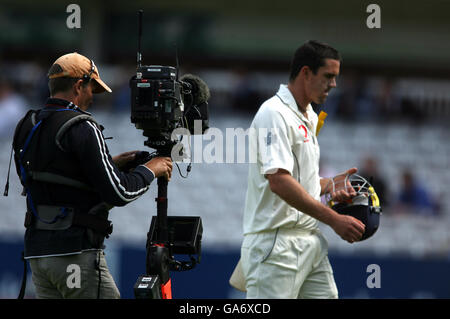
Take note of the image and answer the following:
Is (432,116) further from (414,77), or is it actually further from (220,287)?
(220,287)

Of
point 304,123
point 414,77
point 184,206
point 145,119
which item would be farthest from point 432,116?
point 145,119

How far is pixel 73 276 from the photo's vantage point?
163 inches

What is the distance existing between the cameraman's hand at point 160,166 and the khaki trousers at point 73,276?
0.53 m

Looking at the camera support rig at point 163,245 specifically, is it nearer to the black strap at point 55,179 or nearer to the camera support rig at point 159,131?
the camera support rig at point 159,131

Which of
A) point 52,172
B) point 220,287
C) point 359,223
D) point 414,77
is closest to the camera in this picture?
point 52,172

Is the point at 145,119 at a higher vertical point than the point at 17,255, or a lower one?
higher

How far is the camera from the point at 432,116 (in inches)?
505

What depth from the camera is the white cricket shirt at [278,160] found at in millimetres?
4582

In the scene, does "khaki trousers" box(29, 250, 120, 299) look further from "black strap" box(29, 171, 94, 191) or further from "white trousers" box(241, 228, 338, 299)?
"white trousers" box(241, 228, 338, 299)

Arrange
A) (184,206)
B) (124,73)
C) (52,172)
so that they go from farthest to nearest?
(124,73), (184,206), (52,172)

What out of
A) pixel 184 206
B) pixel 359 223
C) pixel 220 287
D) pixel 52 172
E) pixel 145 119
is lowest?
pixel 220 287

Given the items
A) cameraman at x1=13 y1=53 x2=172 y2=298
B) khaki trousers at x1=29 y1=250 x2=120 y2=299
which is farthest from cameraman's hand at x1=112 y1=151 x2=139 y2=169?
khaki trousers at x1=29 y1=250 x2=120 y2=299

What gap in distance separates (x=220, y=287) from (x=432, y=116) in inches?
212

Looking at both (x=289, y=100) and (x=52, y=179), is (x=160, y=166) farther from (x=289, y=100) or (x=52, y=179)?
(x=289, y=100)
